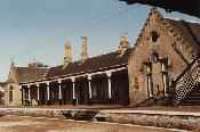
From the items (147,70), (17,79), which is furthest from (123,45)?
(17,79)

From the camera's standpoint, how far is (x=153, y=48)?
1259 inches

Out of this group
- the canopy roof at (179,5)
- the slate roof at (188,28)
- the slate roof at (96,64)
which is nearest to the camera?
the canopy roof at (179,5)

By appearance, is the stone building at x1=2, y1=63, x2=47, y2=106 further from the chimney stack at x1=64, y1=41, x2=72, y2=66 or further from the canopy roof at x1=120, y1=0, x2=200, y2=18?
the canopy roof at x1=120, y1=0, x2=200, y2=18

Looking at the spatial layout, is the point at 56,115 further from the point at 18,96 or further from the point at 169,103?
the point at 18,96

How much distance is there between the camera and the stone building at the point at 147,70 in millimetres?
28803

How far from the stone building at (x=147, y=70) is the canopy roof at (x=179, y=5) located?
16907mm

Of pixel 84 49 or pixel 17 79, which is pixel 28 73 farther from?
pixel 84 49

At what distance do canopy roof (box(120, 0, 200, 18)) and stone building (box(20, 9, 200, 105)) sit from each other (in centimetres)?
1691

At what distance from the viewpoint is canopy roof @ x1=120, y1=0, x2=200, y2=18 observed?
389 inches

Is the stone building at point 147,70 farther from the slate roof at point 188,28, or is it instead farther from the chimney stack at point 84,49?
the chimney stack at point 84,49

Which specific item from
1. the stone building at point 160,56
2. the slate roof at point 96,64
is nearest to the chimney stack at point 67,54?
the slate roof at point 96,64

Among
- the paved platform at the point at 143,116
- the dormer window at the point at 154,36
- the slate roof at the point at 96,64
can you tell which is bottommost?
the paved platform at the point at 143,116

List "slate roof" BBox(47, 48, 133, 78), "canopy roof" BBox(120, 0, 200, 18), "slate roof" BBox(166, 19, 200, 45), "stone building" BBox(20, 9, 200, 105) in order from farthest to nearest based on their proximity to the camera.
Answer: "slate roof" BBox(47, 48, 133, 78) → "slate roof" BBox(166, 19, 200, 45) → "stone building" BBox(20, 9, 200, 105) → "canopy roof" BBox(120, 0, 200, 18)

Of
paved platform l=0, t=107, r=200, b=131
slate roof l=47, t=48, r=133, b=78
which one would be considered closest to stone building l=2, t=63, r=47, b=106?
slate roof l=47, t=48, r=133, b=78
